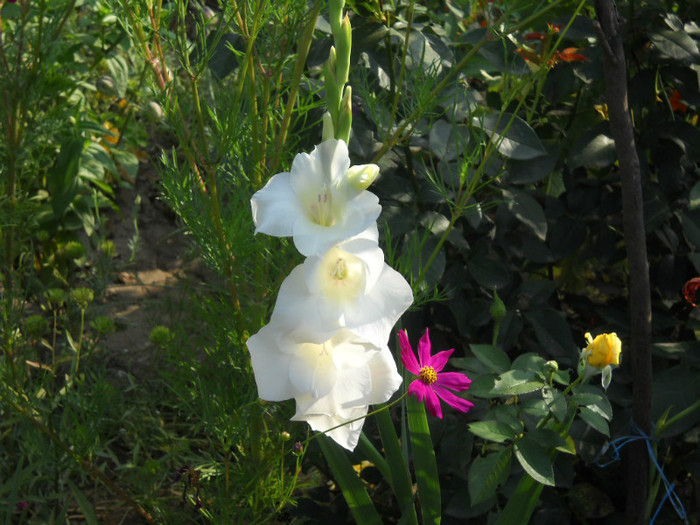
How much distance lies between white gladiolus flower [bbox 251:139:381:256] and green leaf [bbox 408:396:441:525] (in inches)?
19.2

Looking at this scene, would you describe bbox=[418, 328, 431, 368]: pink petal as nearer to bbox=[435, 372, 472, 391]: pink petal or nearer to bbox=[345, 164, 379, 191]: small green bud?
bbox=[435, 372, 472, 391]: pink petal

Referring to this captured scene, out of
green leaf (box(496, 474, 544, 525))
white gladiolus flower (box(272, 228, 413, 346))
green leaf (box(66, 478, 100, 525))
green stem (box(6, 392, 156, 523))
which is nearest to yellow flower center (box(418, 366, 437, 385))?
green leaf (box(496, 474, 544, 525))

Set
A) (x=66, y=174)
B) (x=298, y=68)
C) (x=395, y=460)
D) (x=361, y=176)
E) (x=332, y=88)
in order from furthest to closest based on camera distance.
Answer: (x=66, y=174) < (x=395, y=460) < (x=298, y=68) < (x=332, y=88) < (x=361, y=176)

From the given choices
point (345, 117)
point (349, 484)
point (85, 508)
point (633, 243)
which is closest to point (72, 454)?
point (85, 508)

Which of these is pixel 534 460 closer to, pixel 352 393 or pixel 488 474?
pixel 488 474

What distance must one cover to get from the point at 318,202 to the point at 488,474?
0.56 meters

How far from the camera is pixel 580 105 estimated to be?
1779mm

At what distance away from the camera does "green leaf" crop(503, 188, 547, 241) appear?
1.51 meters

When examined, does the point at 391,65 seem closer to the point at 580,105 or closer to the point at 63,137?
the point at 580,105

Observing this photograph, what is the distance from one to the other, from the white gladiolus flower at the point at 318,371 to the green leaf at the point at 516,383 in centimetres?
28

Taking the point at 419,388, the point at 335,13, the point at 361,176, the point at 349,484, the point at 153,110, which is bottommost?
the point at 349,484

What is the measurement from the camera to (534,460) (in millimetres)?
1143

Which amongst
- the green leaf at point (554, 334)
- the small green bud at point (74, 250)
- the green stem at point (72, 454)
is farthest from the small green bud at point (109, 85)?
the green leaf at point (554, 334)

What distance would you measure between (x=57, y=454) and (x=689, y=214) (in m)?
1.29
